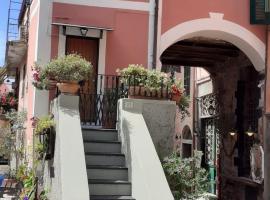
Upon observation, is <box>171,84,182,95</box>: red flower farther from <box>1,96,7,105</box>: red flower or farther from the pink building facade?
<box>1,96,7,105</box>: red flower

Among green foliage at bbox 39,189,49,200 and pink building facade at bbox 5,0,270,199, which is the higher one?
pink building facade at bbox 5,0,270,199

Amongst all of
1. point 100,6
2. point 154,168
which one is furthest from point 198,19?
point 154,168

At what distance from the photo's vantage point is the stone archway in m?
12.4

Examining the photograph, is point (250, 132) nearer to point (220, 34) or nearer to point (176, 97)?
point (220, 34)

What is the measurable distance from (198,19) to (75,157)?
6.61 metres

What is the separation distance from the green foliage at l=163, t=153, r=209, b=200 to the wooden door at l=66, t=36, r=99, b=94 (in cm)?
408

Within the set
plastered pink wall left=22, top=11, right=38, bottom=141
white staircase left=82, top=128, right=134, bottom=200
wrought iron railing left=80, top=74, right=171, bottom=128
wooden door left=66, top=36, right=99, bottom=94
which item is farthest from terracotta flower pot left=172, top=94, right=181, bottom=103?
plastered pink wall left=22, top=11, right=38, bottom=141

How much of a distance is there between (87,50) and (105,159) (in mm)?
4239

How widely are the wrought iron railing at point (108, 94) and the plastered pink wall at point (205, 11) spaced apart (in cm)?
223

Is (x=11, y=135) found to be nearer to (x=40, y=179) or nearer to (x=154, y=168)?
(x=40, y=179)

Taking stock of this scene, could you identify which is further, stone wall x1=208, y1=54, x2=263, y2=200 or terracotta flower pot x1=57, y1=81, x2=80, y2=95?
stone wall x1=208, y1=54, x2=263, y2=200

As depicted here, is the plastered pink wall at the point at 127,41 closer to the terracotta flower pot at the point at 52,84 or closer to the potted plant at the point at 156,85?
the terracotta flower pot at the point at 52,84

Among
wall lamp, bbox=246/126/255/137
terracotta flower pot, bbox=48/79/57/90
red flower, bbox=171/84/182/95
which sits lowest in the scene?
wall lamp, bbox=246/126/255/137

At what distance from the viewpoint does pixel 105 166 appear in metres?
8.38
